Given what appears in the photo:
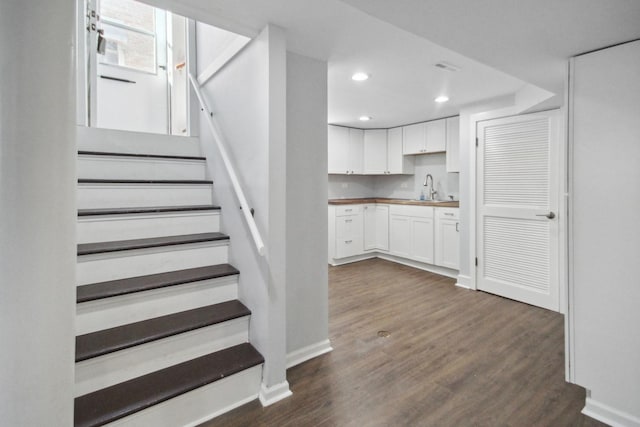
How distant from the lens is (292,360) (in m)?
2.22

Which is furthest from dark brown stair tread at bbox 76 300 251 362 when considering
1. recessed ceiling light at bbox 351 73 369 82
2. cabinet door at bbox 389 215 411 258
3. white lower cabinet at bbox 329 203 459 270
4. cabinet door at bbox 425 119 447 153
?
cabinet door at bbox 425 119 447 153

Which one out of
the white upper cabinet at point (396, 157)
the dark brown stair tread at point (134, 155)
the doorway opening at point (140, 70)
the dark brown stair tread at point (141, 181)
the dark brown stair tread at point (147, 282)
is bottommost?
the dark brown stair tread at point (147, 282)

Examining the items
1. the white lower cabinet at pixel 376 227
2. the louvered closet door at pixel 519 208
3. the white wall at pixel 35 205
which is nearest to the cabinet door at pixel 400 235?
the white lower cabinet at pixel 376 227

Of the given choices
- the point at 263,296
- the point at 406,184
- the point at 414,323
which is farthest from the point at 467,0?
the point at 406,184

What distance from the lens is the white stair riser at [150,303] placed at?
167 cm

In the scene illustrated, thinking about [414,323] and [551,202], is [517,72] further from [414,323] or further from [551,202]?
[414,323]

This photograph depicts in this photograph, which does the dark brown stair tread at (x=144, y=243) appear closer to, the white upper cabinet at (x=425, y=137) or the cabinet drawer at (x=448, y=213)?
the cabinet drawer at (x=448, y=213)

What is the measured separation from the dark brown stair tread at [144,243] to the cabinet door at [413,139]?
144 inches

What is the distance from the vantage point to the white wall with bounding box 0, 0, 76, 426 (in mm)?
797

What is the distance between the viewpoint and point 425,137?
4.84m

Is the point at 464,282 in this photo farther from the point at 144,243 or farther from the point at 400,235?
the point at 144,243

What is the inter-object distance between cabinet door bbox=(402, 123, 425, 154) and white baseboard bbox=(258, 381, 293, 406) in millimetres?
4061

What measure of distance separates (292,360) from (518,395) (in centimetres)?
144

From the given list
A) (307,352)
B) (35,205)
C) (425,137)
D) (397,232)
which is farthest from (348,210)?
(35,205)
